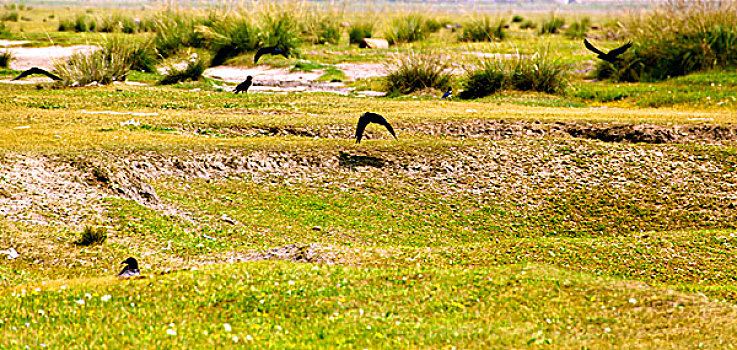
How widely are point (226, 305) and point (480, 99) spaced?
12172 millimetres

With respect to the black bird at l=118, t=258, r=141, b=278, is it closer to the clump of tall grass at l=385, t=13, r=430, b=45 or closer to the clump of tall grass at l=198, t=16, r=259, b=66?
the clump of tall grass at l=198, t=16, r=259, b=66

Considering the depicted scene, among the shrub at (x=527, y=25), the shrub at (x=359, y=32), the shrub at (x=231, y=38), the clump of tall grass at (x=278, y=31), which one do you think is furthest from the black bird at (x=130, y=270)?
the shrub at (x=527, y=25)

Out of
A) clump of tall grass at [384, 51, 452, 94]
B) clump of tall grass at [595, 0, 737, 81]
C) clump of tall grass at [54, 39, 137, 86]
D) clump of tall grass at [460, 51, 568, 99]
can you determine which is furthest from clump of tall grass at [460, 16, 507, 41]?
clump of tall grass at [54, 39, 137, 86]

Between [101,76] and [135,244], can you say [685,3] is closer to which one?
[101,76]

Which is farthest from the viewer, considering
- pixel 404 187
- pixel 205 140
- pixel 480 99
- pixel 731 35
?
pixel 731 35

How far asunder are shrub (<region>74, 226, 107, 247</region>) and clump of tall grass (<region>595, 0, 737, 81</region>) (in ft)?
52.0

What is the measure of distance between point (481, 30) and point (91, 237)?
23.8m

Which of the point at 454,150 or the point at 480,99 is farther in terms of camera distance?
the point at 480,99

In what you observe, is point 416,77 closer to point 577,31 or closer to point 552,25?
point 577,31

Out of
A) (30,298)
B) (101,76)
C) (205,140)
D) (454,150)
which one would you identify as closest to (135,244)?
(30,298)

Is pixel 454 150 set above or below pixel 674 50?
below

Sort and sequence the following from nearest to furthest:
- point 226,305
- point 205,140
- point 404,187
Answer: point 226,305 < point 404,187 < point 205,140

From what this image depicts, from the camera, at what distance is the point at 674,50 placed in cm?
2003

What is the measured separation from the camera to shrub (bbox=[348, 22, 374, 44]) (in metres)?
28.8
